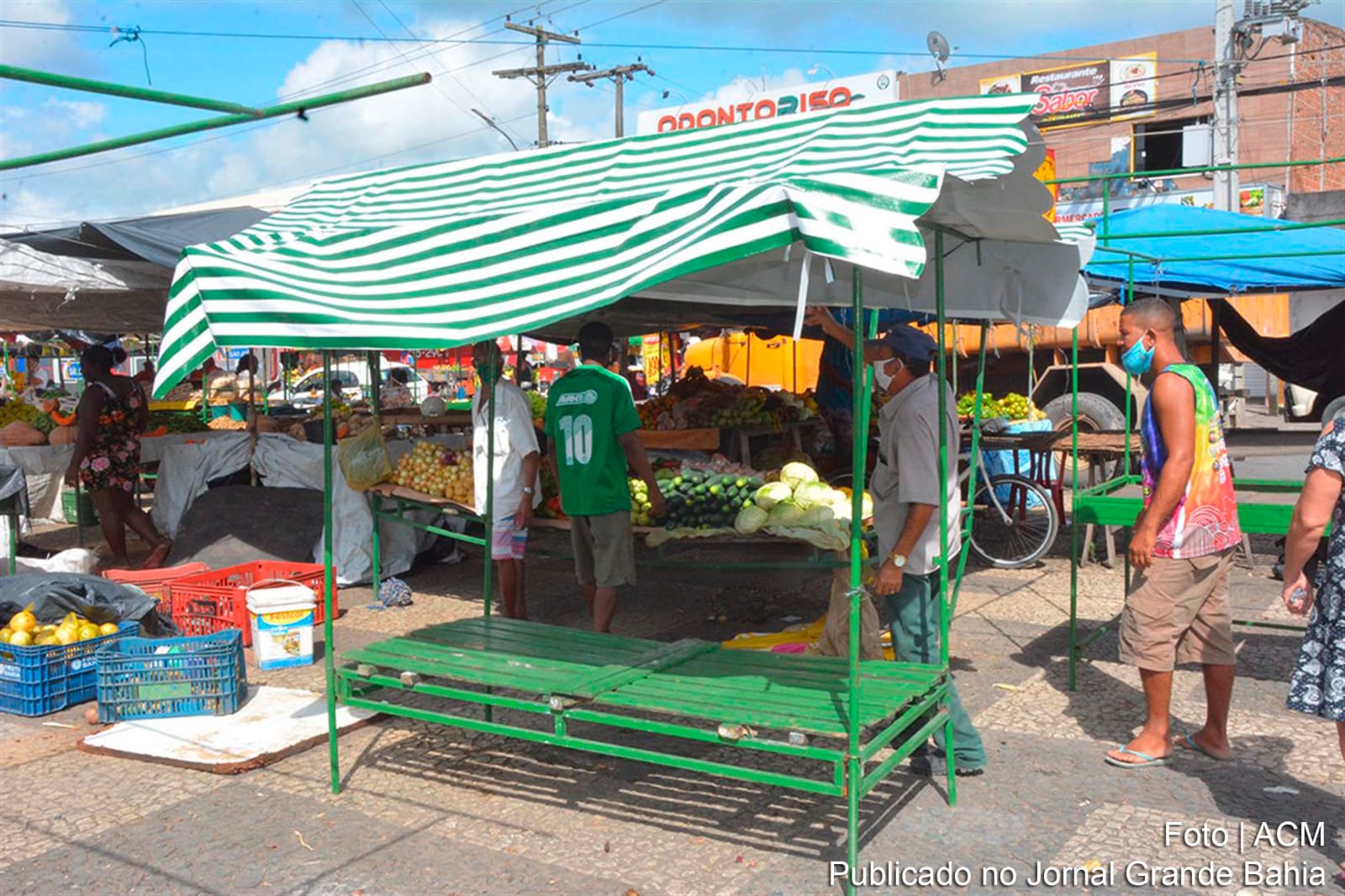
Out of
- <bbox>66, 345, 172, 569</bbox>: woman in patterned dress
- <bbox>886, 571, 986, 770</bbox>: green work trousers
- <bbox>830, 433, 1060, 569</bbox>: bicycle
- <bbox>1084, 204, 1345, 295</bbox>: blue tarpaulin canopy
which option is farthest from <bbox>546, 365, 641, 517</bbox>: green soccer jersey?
<bbox>66, 345, 172, 569</bbox>: woman in patterned dress

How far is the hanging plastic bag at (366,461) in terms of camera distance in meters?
8.63

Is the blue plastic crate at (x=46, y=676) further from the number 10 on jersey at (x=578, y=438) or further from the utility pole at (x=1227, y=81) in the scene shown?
the utility pole at (x=1227, y=81)

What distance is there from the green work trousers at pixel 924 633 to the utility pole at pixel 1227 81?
58.4 feet

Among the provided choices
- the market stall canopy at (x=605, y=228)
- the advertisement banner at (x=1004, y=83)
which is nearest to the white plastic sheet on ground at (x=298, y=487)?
the market stall canopy at (x=605, y=228)

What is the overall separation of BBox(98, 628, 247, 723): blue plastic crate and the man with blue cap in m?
3.54

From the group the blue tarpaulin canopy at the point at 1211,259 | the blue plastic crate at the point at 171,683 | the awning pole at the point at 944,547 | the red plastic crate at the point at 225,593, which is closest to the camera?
the awning pole at the point at 944,547

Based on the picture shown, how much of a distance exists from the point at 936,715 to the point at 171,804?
3.33 meters

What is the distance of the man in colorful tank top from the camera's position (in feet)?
15.0

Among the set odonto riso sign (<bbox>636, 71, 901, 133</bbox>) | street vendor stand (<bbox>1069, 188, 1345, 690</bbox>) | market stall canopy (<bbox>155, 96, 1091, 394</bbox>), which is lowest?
market stall canopy (<bbox>155, 96, 1091, 394</bbox>)

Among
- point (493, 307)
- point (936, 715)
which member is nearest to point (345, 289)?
point (493, 307)

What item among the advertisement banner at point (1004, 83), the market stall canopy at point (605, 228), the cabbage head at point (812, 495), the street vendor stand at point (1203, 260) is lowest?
the cabbage head at point (812, 495)

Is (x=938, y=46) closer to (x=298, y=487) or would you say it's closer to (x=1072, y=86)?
(x=298, y=487)

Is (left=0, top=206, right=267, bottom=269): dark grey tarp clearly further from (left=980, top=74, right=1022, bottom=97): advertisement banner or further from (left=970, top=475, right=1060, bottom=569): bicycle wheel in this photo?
(left=980, top=74, right=1022, bottom=97): advertisement banner

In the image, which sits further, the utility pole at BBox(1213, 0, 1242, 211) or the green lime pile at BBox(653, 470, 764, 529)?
the utility pole at BBox(1213, 0, 1242, 211)
